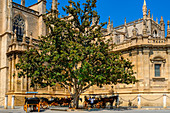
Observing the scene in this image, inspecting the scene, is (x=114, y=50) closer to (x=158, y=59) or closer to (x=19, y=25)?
(x=158, y=59)

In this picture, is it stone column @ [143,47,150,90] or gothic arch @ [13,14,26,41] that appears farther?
gothic arch @ [13,14,26,41]

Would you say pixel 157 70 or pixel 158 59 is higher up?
pixel 158 59

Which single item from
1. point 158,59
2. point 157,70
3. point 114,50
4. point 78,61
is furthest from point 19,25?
point 157,70

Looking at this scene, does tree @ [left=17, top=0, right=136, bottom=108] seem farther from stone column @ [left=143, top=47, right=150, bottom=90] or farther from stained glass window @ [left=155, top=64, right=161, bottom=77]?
stained glass window @ [left=155, top=64, right=161, bottom=77]

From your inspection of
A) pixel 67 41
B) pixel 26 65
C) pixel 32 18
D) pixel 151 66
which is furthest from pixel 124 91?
pixel 32 18

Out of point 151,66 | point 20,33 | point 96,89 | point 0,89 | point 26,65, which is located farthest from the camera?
point 20,33

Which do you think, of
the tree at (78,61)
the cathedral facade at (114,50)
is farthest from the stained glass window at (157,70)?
the tree at (78,61)

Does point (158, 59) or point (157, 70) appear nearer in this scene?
point (158, 59)

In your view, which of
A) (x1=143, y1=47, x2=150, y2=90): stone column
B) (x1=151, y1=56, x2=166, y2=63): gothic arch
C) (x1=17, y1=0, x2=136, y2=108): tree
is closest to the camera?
(x1=17, y1=0, x2=136, y2=108): tree

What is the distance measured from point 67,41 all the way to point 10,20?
17753 mm

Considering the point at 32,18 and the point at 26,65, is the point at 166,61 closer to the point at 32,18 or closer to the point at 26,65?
the point at 26,65

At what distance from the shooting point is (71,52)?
17188 mm

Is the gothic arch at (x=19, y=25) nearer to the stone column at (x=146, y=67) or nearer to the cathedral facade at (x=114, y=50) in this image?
the cathedral facade at (x=114, y=50)

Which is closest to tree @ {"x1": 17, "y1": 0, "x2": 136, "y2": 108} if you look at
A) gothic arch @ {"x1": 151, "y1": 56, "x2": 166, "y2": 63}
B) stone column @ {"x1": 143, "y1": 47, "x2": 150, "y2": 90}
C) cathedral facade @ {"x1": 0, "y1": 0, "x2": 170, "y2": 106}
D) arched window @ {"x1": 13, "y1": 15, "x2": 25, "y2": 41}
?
cathedral facade @ {"x1": 0, "y1": 0, "x2": 170, "y2": 106}
